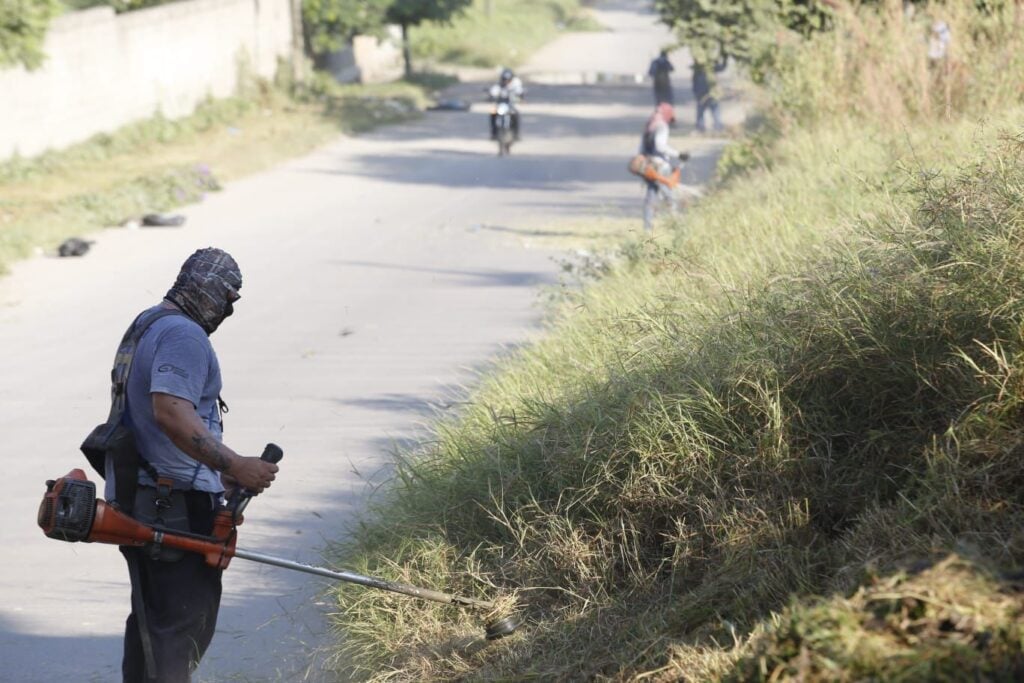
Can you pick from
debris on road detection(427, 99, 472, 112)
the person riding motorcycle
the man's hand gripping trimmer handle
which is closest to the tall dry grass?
the man's hand gripping trimmer handle

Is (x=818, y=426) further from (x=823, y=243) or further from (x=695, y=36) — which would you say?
(x=695, y=36)

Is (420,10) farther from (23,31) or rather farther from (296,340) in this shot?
(296,340)

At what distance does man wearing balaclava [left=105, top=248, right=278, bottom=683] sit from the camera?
423 centimetres

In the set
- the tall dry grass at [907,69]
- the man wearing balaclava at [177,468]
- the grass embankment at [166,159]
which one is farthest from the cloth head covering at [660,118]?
the man wearing balaclava at [177,468]

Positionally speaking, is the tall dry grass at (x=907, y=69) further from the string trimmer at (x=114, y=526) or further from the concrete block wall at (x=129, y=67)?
the concrete block wall at (x=129, y=67)

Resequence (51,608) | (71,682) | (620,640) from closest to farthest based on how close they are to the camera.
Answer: (620,640) < (71,682) < (51,608)

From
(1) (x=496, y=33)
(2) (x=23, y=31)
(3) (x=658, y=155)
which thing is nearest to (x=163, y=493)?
(3) (x=658, y=155)

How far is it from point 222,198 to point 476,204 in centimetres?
339

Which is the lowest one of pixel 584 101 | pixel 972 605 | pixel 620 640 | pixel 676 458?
pixel 584 101

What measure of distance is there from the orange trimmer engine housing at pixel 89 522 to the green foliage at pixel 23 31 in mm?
16897

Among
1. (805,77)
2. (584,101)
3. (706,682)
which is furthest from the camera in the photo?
(584,101)

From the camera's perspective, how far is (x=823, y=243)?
250 inches

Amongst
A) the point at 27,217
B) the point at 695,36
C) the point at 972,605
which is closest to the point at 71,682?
the point at 972,605

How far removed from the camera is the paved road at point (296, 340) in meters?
5.93
